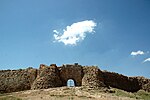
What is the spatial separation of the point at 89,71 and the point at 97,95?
685 centimetres

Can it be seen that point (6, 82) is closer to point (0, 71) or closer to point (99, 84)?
point (0, 71)

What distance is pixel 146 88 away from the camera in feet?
121

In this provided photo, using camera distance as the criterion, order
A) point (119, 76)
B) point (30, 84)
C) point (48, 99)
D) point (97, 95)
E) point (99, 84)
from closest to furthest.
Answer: point (48, 99)
point (97, 95)
point (99, 84)
point (30, 84)
point (119, 76)

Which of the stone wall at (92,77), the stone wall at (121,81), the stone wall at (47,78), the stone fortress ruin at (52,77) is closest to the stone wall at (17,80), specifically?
the stone fortress ruin at (52,77)

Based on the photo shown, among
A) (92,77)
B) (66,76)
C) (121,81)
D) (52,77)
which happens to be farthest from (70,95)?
(121,81)

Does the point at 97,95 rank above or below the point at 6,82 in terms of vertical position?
below

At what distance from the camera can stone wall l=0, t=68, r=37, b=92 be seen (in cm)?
3103

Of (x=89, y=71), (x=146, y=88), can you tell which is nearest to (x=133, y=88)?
(x=146, y=88)

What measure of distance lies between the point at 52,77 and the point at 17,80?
15.5 feet

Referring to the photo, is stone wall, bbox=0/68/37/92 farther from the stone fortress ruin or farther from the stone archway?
the stone archway

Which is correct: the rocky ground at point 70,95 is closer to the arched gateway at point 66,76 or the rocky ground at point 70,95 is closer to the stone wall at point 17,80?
the arched gateway at point 66,76

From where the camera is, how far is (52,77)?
98.2 feet

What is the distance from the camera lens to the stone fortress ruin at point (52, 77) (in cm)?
2970

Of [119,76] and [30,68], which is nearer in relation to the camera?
[30,68]
